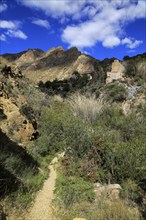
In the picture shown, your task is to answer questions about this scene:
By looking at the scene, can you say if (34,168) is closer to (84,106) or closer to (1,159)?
(1,159)

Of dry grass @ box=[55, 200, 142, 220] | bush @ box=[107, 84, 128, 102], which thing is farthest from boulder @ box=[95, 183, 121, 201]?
bush @ box=[107, 84, 128, 102]

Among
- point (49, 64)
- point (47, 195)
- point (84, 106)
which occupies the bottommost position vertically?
point (47, 195)

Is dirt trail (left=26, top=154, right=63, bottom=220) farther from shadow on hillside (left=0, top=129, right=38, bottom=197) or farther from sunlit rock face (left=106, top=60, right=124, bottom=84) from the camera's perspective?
sunlit rock face (left=106, top=60, right=124, bottom=84)

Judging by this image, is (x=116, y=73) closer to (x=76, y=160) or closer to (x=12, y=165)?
(x=76, y=160)

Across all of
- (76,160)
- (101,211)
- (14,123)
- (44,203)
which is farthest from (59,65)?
(101,211)

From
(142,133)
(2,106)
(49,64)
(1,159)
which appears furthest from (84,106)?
(49,64)

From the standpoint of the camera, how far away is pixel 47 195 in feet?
27.5

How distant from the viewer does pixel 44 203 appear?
25.8 feet

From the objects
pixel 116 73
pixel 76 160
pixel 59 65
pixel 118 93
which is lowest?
pixel 76 160

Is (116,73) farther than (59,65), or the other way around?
(59,65)

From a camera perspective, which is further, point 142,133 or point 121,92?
point 121,92

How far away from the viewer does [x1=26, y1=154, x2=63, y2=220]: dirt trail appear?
7160 millimetres

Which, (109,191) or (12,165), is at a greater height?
(12,165)

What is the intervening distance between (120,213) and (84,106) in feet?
37.5
